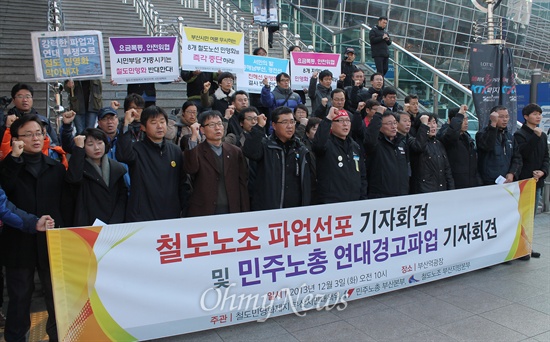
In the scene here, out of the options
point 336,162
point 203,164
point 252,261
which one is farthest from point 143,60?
point 252,261

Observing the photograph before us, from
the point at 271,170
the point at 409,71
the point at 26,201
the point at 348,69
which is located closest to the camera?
the point at 26,201

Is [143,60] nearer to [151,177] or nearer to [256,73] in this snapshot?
[256,73]

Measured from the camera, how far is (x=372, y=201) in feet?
14.6

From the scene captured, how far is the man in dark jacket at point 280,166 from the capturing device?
4375mm

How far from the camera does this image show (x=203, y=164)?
13.8ft

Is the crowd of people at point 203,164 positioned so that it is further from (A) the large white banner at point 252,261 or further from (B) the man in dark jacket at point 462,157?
(A) the large white banner at point 252,261

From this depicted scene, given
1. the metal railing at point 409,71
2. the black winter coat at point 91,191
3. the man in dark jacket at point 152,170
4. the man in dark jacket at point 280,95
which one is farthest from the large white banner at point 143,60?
the metal railing at point 409,71

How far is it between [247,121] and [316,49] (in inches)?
369

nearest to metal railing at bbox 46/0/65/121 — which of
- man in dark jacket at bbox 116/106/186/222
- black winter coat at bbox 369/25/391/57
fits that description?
man in dark jacket at bbox 116/106/186/222

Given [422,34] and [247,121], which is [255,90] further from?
[422,34]

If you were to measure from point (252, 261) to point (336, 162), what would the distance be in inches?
56.0

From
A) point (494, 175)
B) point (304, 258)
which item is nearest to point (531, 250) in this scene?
point (494, 175)

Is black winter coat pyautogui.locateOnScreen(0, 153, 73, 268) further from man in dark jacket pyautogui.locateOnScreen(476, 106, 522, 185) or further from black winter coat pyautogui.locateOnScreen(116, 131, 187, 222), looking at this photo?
man in dark jacket pyautogui.locateOnScreen(476, 106, 522, 185)

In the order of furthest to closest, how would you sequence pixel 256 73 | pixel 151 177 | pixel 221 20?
pixel 221 20
pixel 256 73
pixel 151 177
